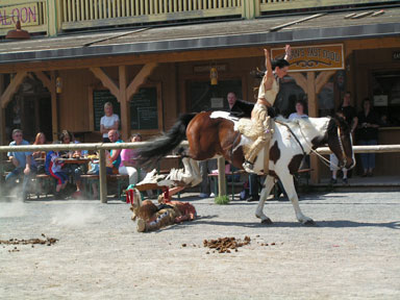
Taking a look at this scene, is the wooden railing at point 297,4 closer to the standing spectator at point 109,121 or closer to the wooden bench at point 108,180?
the standing spectator at point 109,121

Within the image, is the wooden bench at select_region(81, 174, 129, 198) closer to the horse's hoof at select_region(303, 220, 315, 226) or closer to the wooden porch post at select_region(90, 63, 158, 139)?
the wooden porch post at select_region(90, 63, 158, 139)

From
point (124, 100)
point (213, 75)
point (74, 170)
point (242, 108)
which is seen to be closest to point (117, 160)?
point (74, 170)

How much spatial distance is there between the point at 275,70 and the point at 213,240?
2486 millimetres

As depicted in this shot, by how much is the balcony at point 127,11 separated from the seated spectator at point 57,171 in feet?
16.8

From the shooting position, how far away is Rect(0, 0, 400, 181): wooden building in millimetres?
14867

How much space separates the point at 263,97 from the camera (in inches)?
408

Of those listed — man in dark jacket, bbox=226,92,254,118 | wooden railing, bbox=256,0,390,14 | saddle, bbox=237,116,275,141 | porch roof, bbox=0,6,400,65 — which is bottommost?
saddle, bbox=237,116,275,141

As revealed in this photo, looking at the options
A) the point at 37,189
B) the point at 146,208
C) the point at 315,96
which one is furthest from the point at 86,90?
the point at 146,208

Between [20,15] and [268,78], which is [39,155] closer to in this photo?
[20,15]

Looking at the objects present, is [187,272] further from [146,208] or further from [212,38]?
[212,38]

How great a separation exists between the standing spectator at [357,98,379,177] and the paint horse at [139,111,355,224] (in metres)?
5.71

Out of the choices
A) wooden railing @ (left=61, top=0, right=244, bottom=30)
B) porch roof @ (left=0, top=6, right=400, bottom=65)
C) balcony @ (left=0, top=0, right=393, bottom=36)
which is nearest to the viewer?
porch roof @ (left=0, top=6, right=400, bottom=65)

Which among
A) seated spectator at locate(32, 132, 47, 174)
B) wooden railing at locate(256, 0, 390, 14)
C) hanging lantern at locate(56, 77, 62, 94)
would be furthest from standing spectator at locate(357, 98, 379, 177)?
hanging lantern at locate(56, 77, 62, 94)

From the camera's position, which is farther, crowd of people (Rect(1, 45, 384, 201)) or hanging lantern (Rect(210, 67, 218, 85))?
hanging lantern (Rect(210, 67, 218, 85))
